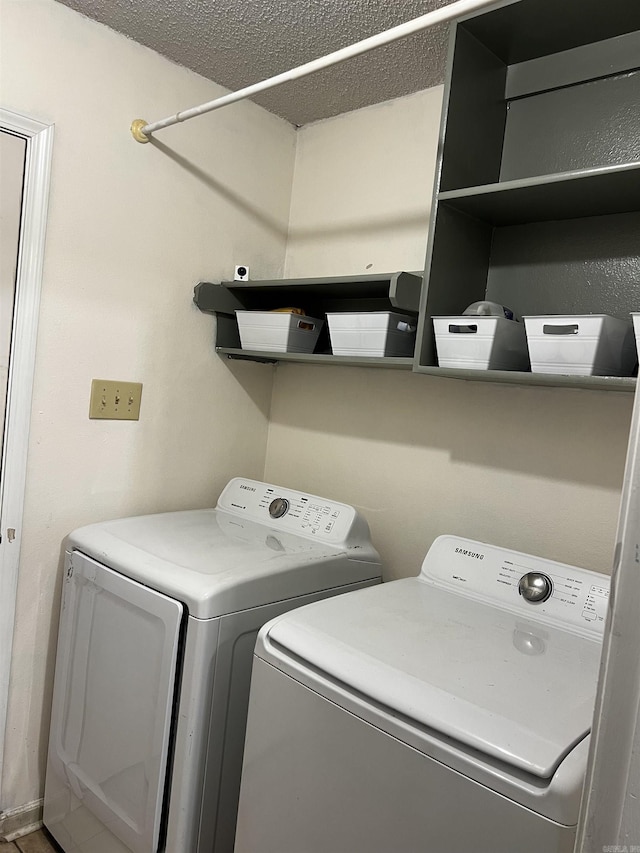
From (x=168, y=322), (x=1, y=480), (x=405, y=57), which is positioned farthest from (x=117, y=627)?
(x=405, y=57)

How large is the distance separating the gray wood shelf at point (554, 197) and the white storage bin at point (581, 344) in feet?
0.95

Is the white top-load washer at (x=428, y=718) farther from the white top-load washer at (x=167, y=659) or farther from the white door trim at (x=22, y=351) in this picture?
the white door trim at (x=22, y=351)

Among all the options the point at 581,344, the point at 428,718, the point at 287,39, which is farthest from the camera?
the point at 287,39

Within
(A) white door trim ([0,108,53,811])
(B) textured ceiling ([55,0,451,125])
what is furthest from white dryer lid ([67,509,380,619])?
(B) textured ceiling ([55,0,451,125])

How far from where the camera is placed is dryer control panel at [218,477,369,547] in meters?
1.83

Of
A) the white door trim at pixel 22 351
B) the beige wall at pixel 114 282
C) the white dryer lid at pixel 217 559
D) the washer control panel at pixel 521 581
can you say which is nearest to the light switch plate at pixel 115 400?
the beige wall at pixel 114 282

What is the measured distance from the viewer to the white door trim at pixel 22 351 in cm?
167

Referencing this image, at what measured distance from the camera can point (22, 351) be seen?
170 centimetres

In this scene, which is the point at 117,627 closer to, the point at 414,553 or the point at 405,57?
the point at 414,553

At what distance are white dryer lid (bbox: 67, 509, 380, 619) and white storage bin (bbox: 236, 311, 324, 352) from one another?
582 mm

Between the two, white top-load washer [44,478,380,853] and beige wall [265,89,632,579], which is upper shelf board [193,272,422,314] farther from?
white top-load washer [44,478,380,853]

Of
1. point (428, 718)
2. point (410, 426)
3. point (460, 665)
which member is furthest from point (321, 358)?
point (428, 718)

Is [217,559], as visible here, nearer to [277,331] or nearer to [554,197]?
[277,331]

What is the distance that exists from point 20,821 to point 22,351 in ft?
4.58
